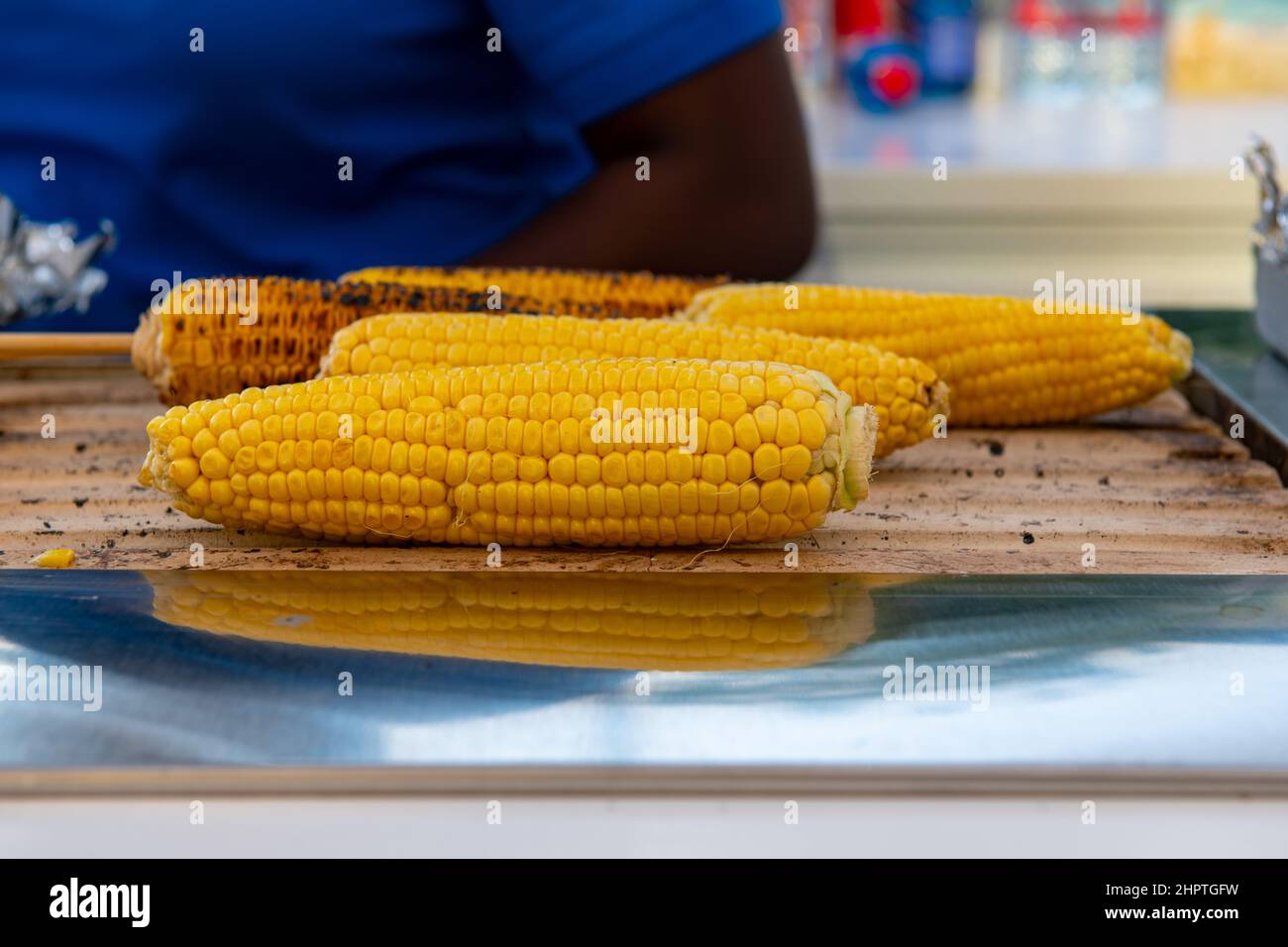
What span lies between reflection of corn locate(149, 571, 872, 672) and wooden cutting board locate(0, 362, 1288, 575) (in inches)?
1.4

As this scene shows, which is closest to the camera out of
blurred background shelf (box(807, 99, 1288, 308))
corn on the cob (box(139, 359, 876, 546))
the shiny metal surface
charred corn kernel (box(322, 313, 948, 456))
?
the shiny metal surface

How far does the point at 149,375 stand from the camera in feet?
2.67

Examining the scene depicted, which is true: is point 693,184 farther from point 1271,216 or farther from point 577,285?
point 1271,216

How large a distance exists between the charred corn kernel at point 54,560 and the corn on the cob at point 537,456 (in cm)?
5

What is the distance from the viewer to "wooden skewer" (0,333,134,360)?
845mm

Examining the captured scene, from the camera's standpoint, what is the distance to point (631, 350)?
2.44ft

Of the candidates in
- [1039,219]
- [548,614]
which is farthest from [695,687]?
[1039,219]

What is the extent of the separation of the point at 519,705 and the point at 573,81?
73 centimetres

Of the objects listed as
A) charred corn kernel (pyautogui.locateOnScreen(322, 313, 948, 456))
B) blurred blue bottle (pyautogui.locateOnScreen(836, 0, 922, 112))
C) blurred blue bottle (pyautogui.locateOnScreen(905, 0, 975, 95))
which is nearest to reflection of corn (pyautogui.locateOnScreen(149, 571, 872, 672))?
charred corn kernel (pyautogui.locateOnScreen(322, 313, 948, 456))

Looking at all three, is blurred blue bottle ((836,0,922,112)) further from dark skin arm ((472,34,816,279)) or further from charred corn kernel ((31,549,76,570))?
charred corn kernel ((31,549,76,570))

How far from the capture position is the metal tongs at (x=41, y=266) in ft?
3.04

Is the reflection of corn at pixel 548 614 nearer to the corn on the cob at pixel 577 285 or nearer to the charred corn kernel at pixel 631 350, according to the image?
the charred corn kernel at pixel 631 350

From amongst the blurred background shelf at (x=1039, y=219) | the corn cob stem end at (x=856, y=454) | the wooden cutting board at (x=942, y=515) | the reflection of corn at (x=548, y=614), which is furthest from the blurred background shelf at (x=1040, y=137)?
the reflection of corn at (x=548, y=614)
